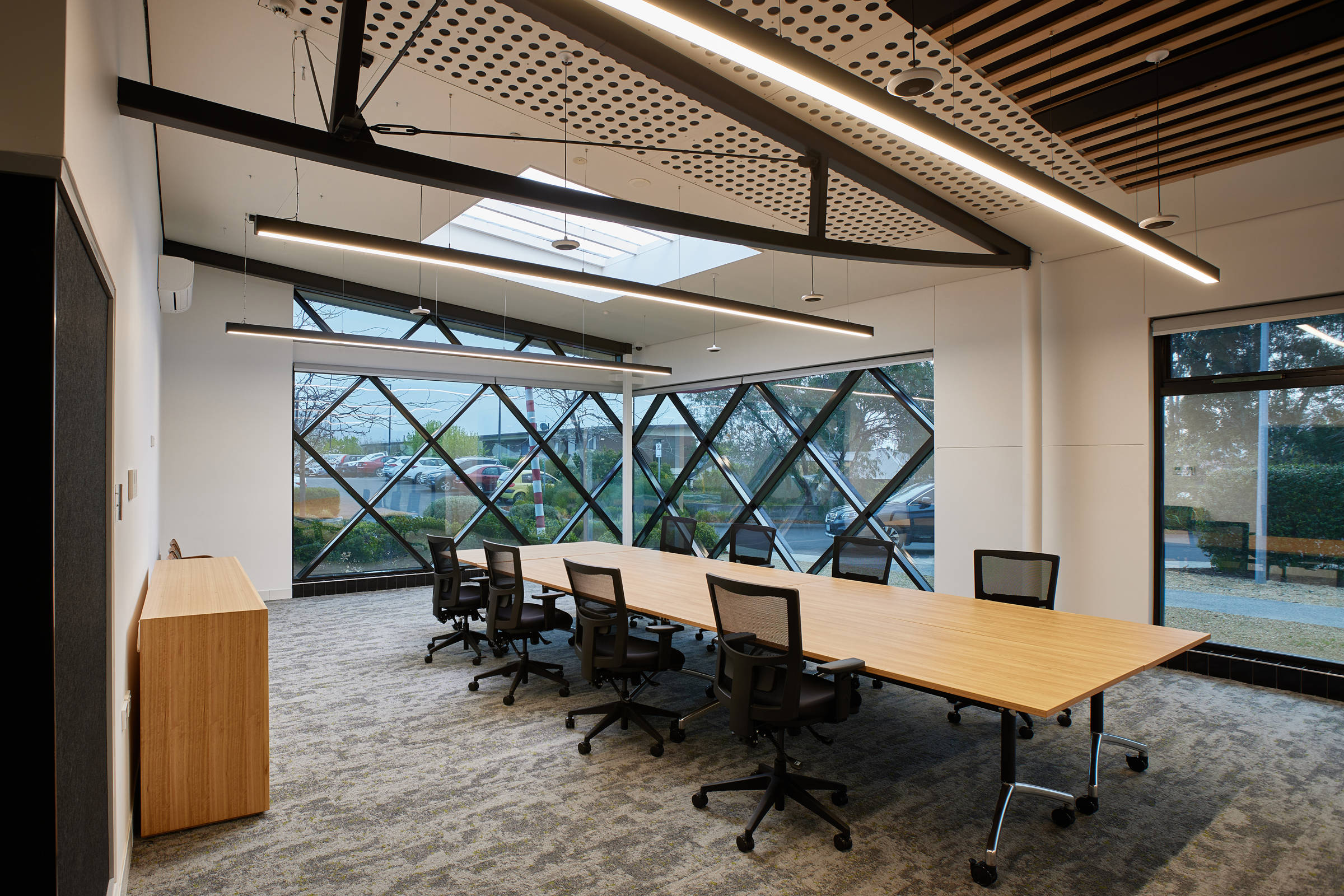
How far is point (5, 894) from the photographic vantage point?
1.36m

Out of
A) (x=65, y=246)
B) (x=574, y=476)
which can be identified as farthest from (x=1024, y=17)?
(x=574, y=476)

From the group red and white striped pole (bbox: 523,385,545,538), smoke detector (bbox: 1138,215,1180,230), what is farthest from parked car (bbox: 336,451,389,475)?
smoke detector (bbox: 1138,215,1180,230)

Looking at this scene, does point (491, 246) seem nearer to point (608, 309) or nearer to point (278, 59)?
point (608, 309)

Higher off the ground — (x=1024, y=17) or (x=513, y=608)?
(x=1024, y=17)

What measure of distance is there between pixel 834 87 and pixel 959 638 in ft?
8.68

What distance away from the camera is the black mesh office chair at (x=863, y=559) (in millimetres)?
4965

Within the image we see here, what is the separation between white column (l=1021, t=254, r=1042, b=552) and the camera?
5.77 metres

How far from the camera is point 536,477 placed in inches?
404

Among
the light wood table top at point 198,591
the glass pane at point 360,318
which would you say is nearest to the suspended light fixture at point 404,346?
the glass pane at point 360,318

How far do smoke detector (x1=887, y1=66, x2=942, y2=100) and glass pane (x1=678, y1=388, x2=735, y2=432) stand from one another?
7243 millimetres

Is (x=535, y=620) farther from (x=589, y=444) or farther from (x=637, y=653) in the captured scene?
(x=589, y=444)

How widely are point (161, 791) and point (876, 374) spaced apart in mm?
6930

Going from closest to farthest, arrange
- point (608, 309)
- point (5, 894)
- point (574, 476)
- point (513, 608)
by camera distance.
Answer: point (5, 894)
point (513, 608)
point (608, 309)
point (574, 476)

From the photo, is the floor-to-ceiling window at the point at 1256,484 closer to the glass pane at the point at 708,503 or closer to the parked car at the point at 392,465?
the glass pane at the point at 708,503
